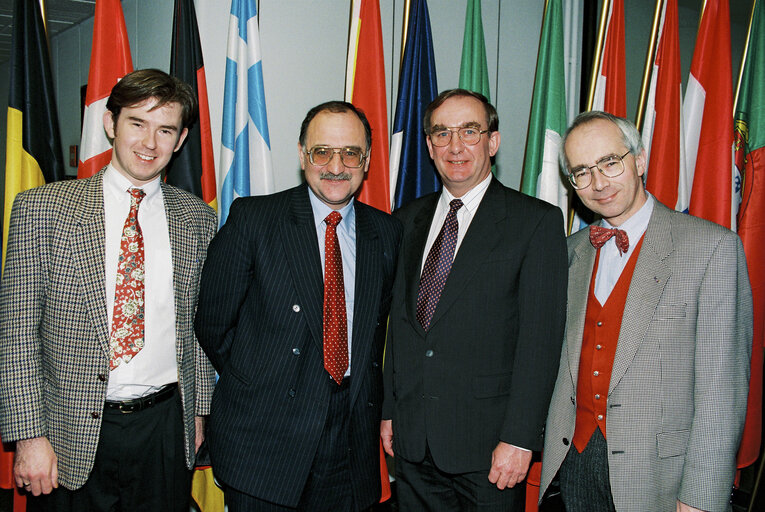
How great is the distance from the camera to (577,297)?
195 cm

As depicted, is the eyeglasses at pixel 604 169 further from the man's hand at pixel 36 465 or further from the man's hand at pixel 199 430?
the man's hand at pixel 36 465

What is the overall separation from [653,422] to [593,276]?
538 millimetres

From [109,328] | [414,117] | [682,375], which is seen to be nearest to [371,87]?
[414,117]

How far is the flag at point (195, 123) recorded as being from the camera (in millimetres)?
2629

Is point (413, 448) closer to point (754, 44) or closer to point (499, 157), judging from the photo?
point (499, 157)

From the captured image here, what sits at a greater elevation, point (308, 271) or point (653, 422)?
point (308, 271)

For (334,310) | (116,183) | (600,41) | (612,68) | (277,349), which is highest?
(600,41)

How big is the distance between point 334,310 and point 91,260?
85 cm

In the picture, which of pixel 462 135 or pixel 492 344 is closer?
pixel 492 344

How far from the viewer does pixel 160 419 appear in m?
1.89

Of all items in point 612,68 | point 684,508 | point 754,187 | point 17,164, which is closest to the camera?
point 684,508

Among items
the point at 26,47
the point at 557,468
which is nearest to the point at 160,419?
the point at 557,468

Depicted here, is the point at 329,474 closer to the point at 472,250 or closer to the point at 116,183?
the point at 472,250

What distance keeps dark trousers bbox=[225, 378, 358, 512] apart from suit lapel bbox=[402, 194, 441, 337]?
369 mm
